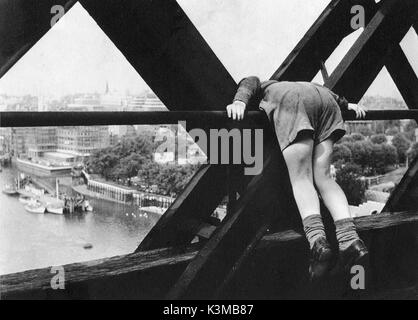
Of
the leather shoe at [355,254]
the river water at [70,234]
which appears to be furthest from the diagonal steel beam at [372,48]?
the river water at [70,234]

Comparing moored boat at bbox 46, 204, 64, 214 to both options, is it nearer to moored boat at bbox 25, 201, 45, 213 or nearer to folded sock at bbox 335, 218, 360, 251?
moored boat at bbox 25, 201, 45, 213

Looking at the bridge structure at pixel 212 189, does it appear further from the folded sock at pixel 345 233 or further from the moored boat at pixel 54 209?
the moored boat at pixel 54 209

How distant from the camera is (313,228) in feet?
6.14

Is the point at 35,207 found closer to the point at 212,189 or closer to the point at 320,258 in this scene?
the point at 212,189

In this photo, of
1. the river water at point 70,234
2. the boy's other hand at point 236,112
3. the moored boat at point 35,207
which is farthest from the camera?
the moored boat at point 35,207

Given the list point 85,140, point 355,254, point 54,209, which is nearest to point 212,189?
point 355,254

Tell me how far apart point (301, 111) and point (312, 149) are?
0.17 metres

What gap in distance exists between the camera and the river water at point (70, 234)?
15250 mm

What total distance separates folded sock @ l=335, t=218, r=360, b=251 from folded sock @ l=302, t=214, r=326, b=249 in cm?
8

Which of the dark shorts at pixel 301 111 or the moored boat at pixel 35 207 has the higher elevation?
the dark shorts at pixel 301 111

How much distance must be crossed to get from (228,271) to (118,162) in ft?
32.8

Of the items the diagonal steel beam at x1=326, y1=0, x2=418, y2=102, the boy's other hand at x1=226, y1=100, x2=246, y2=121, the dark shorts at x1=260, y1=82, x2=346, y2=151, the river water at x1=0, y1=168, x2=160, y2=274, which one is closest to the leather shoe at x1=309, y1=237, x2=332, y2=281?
the dark shorts at x1=260, y1=82, x2=346, y2=151

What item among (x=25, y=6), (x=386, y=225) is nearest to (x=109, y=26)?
(x=25, y=6)
